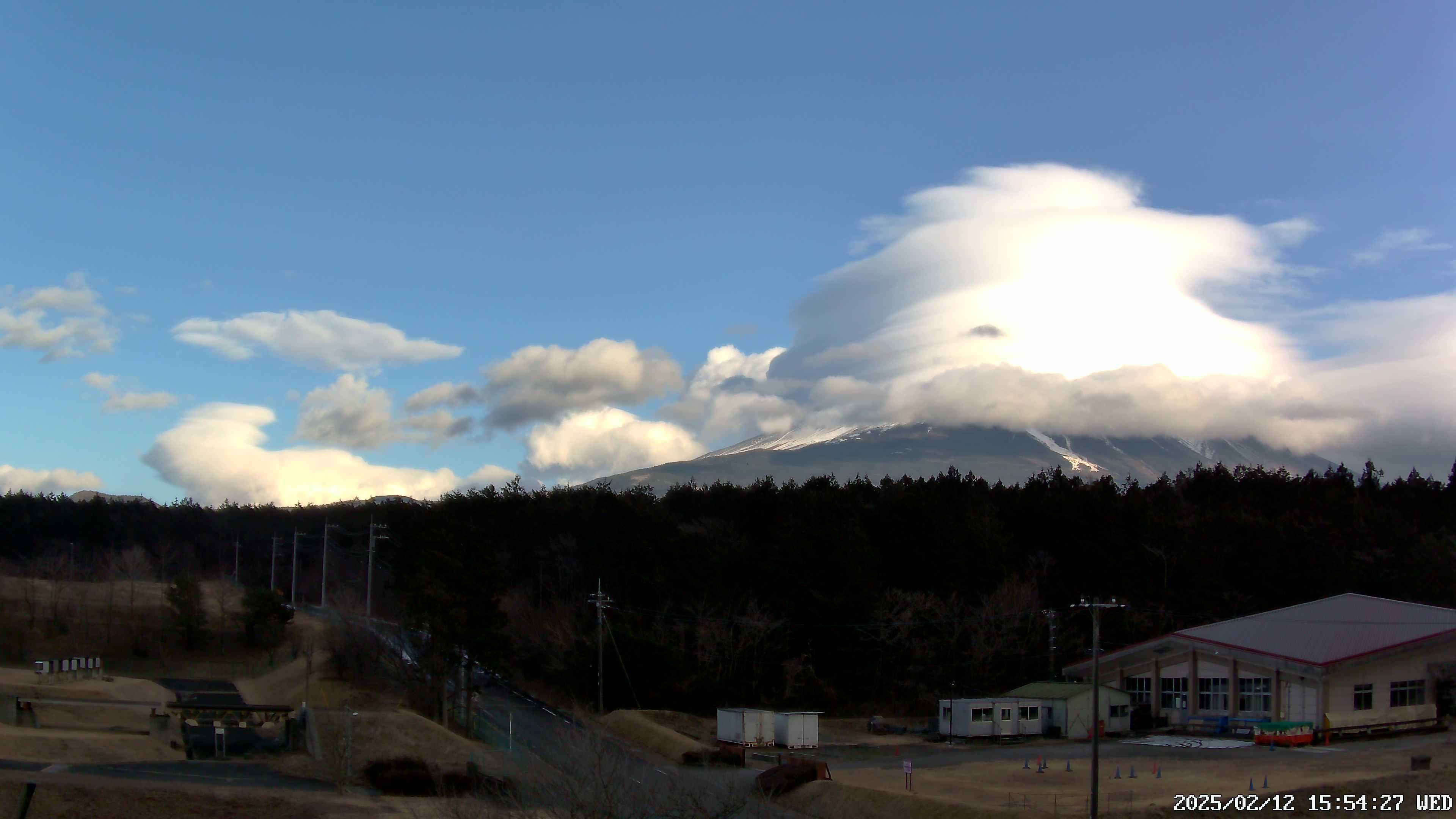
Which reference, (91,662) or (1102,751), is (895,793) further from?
(91,662)

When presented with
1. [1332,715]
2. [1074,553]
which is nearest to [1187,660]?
[1332,715]

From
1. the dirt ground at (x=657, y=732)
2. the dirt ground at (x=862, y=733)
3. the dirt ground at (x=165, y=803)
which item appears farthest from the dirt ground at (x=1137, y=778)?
the dirt ground at (x=165, y=803)

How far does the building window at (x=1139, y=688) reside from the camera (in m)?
59.9

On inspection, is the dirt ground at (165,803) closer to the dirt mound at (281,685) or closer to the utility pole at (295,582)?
the dirt mound at (281,685)

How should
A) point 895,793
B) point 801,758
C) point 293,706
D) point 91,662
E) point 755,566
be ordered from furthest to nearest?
point 755,566, point 91,662, point 293,706, point 801,758, point 895,793

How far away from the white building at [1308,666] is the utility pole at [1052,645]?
2705mm

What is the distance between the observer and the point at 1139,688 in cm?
6069

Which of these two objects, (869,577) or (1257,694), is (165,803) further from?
(1257,694)

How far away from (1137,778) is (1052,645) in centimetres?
2286

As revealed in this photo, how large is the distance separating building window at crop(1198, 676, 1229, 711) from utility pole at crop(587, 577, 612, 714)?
29303mm

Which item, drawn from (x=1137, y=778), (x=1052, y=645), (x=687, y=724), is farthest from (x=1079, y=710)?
(x=687, y=724)

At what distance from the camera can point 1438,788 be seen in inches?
1296

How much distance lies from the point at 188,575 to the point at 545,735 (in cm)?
3502

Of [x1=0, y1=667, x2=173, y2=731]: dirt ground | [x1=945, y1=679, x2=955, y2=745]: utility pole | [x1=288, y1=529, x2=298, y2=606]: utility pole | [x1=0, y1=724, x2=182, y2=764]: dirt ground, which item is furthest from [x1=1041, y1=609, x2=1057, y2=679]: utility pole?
[x1=288, y1=529, x2=298, y2=606]: utility pole
